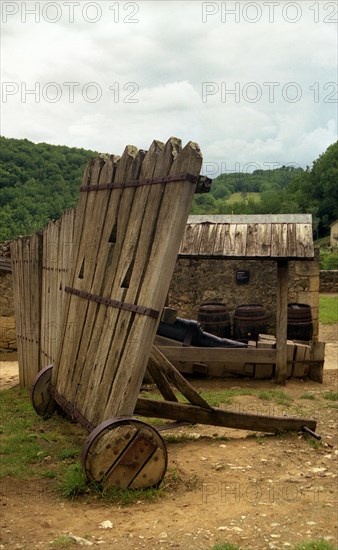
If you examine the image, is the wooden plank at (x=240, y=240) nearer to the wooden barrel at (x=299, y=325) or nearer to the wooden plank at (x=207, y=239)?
the wooden plank at (x=207, y=239)

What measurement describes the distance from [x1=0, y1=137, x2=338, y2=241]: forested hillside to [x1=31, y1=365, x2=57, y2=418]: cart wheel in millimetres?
20381

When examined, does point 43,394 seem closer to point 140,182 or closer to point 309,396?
point 140,182

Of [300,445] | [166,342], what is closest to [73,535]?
[300,445]

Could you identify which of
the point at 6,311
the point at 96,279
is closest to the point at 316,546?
the point at 96,279

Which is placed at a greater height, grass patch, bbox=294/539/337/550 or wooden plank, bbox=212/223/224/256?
wooden plank, bbox=212/223/224/256

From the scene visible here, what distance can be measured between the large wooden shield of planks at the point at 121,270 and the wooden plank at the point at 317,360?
17.1ft

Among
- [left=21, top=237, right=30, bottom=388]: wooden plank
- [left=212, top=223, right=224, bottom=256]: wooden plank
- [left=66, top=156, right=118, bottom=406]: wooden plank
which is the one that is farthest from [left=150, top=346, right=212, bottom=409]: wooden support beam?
[left=212, top=223, right=224, bottom=256]: wooden plank

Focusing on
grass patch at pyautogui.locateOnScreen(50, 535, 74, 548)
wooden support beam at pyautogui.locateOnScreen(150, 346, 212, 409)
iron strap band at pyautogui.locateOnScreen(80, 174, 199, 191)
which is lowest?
grass patch at pyautogui.locateOnScreen(50, 535, 74, 548)

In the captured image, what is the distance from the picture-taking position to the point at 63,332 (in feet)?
16.4

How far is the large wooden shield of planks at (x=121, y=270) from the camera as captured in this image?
12.2ft

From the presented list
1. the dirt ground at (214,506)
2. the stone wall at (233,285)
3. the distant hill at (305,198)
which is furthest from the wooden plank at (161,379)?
the distant hill at (305,198)

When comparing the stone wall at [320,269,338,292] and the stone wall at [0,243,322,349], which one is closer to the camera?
the stone wall at [0,243,322,349]

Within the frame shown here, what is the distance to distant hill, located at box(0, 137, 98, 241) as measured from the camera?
28.4m

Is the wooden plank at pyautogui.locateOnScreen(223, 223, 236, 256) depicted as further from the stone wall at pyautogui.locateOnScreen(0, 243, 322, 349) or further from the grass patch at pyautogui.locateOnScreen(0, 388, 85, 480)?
the grass patch at pyautogui.locateOnScreen(0, 388, 85, 480)
